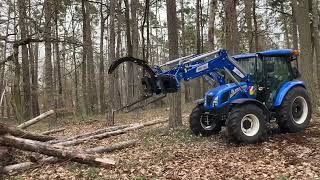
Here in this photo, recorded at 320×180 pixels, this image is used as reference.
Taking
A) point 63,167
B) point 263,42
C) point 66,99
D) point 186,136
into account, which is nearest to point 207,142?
point 186,136

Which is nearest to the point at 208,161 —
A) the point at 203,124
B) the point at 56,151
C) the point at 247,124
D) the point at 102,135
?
the point at 247,124

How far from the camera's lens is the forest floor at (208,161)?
305 inches

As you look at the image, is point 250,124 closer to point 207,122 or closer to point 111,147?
point 207,122

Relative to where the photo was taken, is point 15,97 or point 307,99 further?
point 15,97

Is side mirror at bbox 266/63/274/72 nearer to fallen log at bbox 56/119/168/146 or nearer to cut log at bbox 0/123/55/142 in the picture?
fallen log at bbox 56/119/168/146

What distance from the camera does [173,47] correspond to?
12.5 metres

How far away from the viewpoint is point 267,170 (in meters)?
7.75

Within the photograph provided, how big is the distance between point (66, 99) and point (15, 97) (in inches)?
818

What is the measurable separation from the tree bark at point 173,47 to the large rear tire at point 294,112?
3.25 metres

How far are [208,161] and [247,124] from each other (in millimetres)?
1941

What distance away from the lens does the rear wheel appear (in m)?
11.3

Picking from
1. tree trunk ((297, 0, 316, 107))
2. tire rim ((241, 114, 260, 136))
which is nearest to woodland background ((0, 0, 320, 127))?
tree trunk ((297, 0, 316, 107))

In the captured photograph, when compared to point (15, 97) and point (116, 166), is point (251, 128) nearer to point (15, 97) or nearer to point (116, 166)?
point (116, 166)

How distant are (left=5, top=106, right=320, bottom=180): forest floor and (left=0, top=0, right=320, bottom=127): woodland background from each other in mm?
2667
